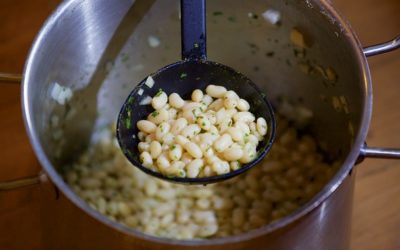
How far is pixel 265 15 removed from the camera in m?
0.78

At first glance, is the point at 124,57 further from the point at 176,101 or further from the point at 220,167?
the point at 220,167

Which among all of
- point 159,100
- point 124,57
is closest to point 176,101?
point 159,100

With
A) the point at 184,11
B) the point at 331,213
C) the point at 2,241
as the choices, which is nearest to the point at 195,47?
the point at 184,11

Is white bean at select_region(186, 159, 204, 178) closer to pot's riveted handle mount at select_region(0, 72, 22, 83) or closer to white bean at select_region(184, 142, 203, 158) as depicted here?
white bean at select_region(184, 142, 203, 158)

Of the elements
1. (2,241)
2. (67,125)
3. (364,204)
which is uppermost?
Answer: (67,125)

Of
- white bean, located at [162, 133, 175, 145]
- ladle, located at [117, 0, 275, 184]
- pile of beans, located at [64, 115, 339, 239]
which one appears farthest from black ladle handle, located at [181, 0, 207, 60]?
pile of beans, located at [64, 115, 339, 239]

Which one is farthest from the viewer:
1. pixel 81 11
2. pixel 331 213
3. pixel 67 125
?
pixel 67 125

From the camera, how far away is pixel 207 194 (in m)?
0.82

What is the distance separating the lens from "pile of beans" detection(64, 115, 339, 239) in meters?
0.78

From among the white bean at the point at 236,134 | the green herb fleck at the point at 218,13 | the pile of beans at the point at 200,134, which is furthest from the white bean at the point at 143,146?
the green herb fleck at the point at 218,13

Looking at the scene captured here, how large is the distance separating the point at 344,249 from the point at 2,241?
0.47 metres

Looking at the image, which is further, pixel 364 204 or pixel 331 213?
pixel 364 204

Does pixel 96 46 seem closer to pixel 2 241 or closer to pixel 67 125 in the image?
pixel 67 125

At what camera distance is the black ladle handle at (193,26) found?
27.7 inches
